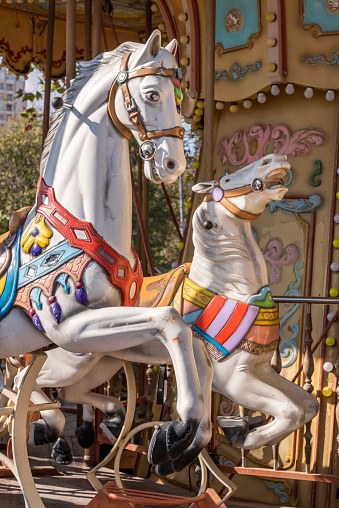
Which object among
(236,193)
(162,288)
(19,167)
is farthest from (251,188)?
(19,167)

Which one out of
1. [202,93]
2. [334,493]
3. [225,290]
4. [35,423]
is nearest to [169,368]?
[225,290]

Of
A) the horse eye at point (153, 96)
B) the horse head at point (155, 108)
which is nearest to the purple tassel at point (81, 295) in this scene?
the horse head at point (155, 108)

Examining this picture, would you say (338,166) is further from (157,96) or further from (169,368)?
(157,96)

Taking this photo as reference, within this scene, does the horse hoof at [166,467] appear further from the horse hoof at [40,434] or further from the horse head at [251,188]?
the horse head at [251,188]

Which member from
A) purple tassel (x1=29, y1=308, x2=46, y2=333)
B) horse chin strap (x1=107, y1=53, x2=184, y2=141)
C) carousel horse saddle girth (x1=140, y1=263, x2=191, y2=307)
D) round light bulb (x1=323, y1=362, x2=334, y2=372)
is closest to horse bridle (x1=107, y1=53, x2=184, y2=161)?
horse chin strap (x1=107, y1=53, x2=184, y2=141)

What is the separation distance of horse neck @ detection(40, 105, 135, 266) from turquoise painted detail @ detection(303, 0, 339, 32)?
219 centimetres

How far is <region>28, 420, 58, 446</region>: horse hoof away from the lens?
11.0ft

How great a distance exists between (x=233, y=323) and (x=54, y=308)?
1.30 m

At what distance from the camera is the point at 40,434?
133 inches

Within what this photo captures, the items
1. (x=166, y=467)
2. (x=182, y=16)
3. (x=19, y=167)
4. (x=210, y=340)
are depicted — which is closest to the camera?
(x=166, y=467)

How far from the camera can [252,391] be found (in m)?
3.50

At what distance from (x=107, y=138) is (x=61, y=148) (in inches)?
8.2

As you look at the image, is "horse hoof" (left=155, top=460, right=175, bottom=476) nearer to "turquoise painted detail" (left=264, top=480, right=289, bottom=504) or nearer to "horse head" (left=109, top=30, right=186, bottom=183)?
"horse head" (left=109, top=30, right=186, bottom=183)

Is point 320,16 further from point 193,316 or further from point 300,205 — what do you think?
point 193,316
